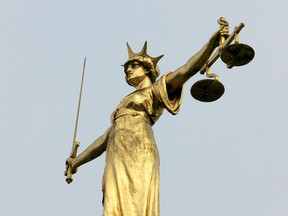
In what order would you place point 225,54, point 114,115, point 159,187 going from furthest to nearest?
point 114,115 → point 159,187 → point 225,54

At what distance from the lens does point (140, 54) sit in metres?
15.8

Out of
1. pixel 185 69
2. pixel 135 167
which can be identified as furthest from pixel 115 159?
pixel 185 69

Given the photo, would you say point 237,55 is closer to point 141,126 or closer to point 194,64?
point 194,64

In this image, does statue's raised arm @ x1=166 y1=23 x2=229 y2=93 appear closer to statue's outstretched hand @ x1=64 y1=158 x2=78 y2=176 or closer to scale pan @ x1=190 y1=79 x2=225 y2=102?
scale pan @ x1=190 y1=79 x2=225 y2=102

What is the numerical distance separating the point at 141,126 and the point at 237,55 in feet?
7.01

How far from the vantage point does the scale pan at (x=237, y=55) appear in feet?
44.1

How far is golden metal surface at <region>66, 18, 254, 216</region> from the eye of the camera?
1412cm

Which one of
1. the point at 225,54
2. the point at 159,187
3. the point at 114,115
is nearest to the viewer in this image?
the point at 225,54

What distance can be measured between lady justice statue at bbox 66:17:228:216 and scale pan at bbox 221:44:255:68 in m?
0.79

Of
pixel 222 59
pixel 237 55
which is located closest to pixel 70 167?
pixel 222 59

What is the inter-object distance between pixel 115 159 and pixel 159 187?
78 cm

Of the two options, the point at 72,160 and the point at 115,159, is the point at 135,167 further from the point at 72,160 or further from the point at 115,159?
the point at 72,160

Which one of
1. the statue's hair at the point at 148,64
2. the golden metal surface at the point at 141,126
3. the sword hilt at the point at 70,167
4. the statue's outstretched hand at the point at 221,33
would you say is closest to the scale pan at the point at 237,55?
the golden metal surface at the point at 141,126

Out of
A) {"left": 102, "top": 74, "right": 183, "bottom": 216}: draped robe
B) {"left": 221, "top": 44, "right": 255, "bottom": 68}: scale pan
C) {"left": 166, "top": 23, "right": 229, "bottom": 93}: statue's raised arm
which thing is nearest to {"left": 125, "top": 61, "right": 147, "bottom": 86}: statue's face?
{"left": 102, "top": 74, "right": 183, "bottom": 216}: draped robe
